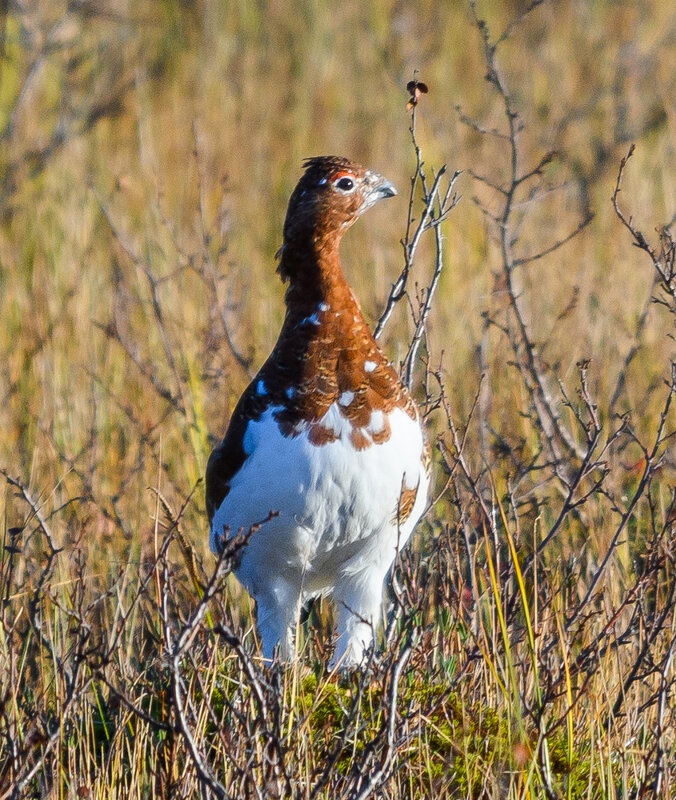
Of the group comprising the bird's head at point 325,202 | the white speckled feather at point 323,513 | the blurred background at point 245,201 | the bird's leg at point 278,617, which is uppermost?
the blurred background at point 245,201

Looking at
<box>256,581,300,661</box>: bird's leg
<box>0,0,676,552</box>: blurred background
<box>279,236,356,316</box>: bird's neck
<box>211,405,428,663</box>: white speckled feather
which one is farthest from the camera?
<box>0,0,676,552</box>: blurred background

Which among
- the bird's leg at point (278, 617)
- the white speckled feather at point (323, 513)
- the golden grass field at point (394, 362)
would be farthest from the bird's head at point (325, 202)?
the bird's leg at point (278, 617)

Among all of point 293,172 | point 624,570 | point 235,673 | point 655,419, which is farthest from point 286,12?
point 235,673

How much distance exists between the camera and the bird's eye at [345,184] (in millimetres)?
3338

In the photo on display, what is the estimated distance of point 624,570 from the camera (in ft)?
12.6

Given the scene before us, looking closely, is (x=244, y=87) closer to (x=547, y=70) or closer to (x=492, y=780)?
(x=547, y=70)

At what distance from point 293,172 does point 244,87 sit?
107 centimetres

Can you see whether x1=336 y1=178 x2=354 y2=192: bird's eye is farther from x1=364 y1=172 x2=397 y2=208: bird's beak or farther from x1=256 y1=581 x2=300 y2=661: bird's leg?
x1=256 y1=581 x2=300 y2=661: bird's leg

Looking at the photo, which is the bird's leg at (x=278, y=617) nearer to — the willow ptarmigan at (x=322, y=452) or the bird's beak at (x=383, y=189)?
the willow ptarmigan at (x=322, y=452)

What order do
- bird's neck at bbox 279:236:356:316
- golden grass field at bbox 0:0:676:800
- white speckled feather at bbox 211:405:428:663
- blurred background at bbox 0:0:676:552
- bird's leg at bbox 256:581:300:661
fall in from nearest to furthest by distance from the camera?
golden grass field at bbox 0:0:676:800 < white speckled feather at bbox 211:405:428:663 < bird's neck at bbox 279:236:356:316 < bird's leg at bbox 256:581:300:661 < blurred background at bbox 0:0:676:552

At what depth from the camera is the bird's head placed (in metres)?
3.30

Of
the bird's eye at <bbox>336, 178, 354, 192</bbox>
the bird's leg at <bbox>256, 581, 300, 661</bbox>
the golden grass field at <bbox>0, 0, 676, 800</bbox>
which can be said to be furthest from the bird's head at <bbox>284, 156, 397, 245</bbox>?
the bird's leg at <bbox>256, 581, 300, 661</bbox>

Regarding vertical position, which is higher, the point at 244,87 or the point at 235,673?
the point at 244,87

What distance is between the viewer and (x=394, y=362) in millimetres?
4293
